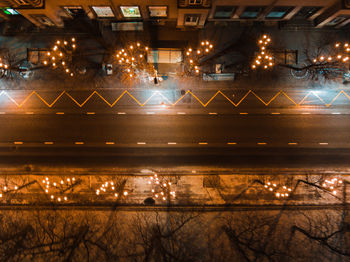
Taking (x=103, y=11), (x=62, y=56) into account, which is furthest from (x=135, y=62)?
(x=62, y=56)

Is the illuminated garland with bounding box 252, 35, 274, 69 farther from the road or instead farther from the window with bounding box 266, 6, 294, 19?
the road

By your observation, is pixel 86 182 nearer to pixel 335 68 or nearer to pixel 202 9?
pixel 202 9

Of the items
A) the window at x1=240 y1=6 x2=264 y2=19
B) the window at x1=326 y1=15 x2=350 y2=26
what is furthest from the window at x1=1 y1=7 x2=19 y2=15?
the window at x1=326 y1=15 x2=350 y2=26

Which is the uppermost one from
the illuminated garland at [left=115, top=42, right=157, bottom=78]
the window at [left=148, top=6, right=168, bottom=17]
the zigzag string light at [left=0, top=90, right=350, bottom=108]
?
the window at [left=148, top=6, right=168, bottom=17]

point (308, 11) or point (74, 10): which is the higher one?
point (74, 10)

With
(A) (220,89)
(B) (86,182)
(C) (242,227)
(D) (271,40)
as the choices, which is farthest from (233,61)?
(B) (86,182)

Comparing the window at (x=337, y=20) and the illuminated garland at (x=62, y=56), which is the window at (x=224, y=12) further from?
the illuminated garland at (x=62, y=56)

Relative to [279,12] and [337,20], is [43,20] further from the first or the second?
[337,20]
